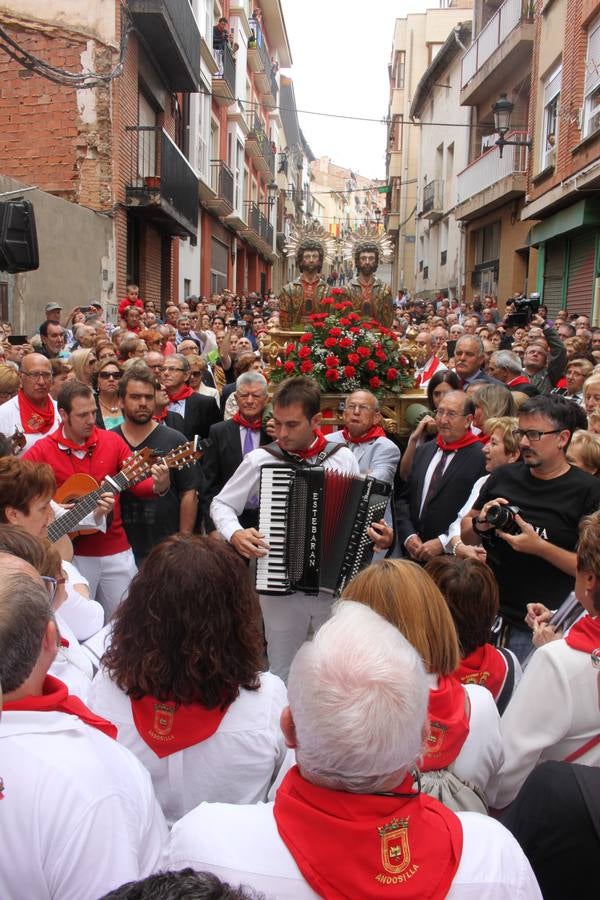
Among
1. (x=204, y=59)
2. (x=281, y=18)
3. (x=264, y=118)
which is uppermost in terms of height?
(x=281, y=18)

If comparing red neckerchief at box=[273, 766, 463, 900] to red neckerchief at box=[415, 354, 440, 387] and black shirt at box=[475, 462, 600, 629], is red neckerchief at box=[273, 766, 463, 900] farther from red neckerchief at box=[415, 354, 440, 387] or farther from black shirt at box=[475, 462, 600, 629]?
red neckerchief at box=[415, 354, 440, 387]

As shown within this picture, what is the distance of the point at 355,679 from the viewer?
1.55 meters

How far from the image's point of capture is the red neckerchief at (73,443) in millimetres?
4938

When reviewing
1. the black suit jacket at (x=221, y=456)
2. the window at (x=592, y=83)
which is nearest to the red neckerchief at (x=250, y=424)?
the black suit jacket at (x=221, y=456)

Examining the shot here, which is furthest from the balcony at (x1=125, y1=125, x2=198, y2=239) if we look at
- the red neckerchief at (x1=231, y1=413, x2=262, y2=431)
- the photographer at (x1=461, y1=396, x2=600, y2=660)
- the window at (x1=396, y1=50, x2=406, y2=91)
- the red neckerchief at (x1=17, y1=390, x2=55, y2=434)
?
the window at (x1=396, y1=50, x2=406, y2=91)

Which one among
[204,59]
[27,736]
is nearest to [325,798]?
[27,736]

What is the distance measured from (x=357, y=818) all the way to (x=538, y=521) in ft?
8.20

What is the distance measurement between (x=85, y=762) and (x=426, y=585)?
1.12 metres

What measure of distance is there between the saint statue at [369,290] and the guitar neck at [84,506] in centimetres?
463

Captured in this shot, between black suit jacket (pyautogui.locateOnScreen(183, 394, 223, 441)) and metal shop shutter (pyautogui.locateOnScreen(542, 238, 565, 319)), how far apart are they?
11.0 m

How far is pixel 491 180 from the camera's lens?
20.1m

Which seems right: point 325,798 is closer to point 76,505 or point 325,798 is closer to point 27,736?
point 27,736

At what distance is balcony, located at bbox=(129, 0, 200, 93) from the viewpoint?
595 inches

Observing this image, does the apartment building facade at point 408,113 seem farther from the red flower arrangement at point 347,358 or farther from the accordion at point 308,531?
the accordion at point 308,531
